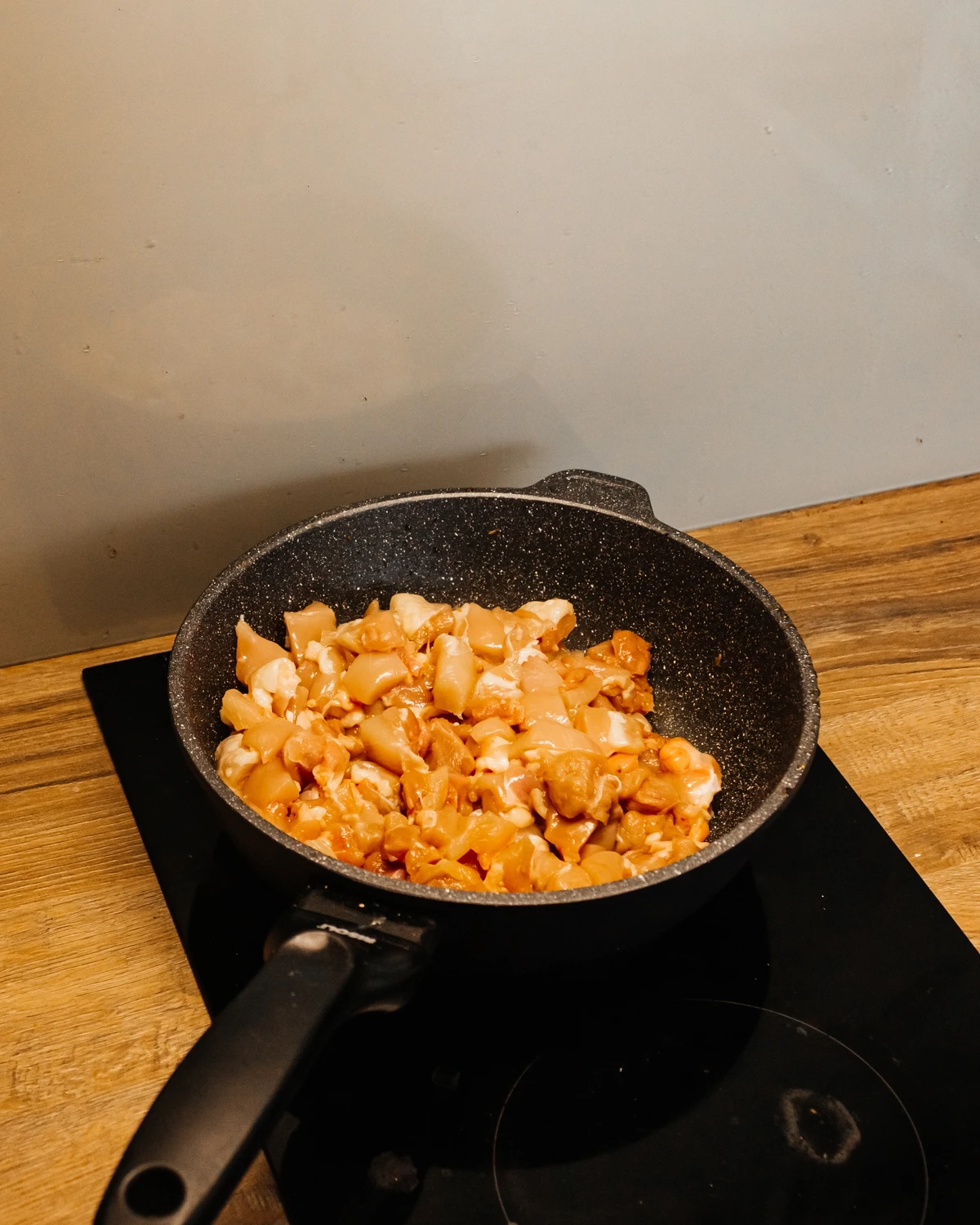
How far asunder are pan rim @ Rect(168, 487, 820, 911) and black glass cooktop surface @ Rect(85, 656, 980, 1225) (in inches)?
2.7

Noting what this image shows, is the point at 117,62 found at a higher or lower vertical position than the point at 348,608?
higher

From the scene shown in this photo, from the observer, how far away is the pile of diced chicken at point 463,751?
0.75m

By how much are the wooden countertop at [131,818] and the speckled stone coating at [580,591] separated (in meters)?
0.13

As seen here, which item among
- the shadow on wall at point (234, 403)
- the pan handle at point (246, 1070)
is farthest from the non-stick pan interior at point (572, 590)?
the pan handle at point (246, 1070)

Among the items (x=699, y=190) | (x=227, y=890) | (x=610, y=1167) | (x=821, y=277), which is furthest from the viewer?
(x=821, y=277)

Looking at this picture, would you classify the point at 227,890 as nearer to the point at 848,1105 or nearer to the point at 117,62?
the point at 848,1105

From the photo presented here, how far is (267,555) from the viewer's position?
2.91 ft

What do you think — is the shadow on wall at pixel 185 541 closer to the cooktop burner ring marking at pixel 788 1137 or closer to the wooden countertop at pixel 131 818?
the wooden countertop at pixel 131 818

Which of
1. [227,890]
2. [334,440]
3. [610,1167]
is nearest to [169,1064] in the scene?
[227,890]

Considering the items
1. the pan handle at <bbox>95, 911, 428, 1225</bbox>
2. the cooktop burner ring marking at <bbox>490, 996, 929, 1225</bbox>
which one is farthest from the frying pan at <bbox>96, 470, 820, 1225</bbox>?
the cooktop burner ring marking at <bbox>490, 996, 929, 1225</bbox>

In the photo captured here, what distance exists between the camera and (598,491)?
974 millimetres

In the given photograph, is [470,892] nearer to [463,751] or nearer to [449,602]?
[463,751]

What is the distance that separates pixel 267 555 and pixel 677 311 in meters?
0.44

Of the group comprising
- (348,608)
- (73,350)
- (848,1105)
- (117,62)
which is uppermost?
(117,62)
